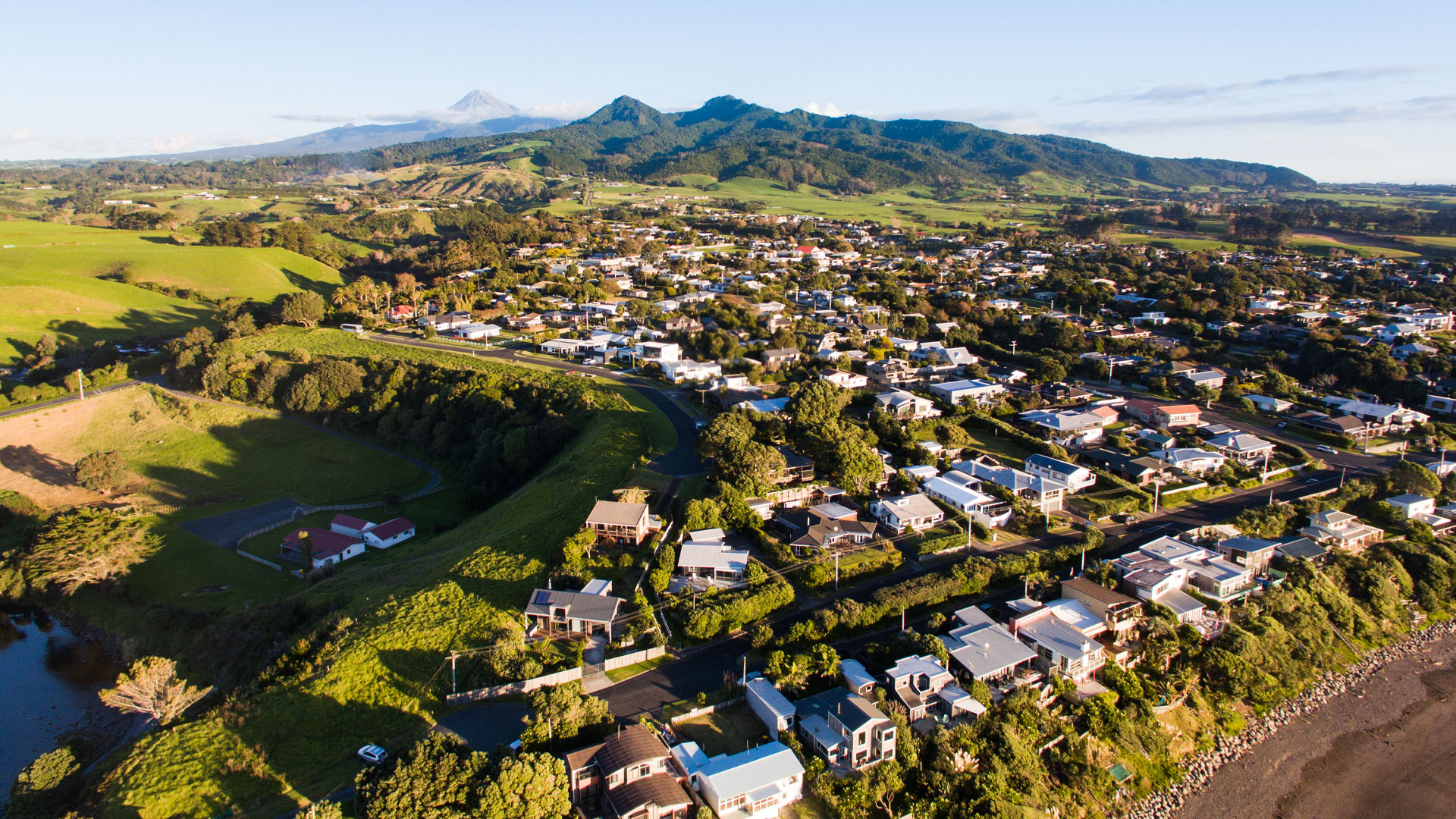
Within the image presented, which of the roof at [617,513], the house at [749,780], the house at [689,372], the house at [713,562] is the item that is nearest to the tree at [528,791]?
the house at [749,780]

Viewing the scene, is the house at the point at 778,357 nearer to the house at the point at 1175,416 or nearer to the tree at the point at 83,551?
the house at the point at 1175,416

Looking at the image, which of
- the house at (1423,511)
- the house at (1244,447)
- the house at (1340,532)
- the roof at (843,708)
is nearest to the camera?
the roof at (843,708)

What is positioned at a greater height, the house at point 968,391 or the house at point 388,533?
the house at point 968,391

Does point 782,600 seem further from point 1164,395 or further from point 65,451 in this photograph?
point 65,451

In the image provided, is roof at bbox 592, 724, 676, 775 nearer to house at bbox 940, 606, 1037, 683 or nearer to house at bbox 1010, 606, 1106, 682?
house at bbox 940, 606, 1037, 683

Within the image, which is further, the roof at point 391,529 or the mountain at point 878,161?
the mountain at point 878,161

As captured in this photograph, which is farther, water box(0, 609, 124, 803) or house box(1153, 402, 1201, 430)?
house box(1153, 402, 1201, 430)

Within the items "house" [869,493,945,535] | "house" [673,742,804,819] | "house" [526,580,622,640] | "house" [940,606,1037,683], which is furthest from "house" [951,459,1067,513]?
"house" [673,742,804,819]
